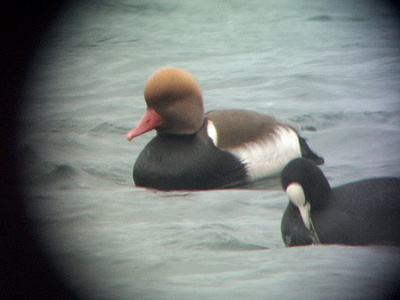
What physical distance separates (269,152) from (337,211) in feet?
7.01

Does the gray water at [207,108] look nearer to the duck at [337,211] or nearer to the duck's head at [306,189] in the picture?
the duck at [337,211]

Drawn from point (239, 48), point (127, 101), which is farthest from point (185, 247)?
point (239, 48)

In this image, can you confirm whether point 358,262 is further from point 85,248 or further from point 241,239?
point 85,248

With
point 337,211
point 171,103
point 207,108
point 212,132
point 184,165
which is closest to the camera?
point 337,211

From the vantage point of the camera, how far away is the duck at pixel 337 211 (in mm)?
3865

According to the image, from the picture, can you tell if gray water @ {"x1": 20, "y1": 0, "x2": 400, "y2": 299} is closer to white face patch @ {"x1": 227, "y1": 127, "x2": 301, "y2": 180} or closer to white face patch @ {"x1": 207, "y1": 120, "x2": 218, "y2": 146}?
white face patch @ {"x1": 227, "y1": 127, "x2": 301, "y2": 180}

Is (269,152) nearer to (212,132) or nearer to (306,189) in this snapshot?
(212,132)

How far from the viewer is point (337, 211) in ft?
13.2

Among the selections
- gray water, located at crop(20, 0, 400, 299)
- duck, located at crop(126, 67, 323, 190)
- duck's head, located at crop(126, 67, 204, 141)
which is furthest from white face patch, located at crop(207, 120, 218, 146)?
gray water, located at crop(20, 0, 400, 299)

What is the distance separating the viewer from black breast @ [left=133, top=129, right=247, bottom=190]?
5.54 metres

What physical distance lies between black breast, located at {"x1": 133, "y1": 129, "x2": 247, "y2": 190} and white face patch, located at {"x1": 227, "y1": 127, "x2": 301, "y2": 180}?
168 mm

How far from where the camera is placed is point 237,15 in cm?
1483

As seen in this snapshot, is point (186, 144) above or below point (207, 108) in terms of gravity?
above

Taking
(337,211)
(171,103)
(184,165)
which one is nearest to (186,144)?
(184,165)
